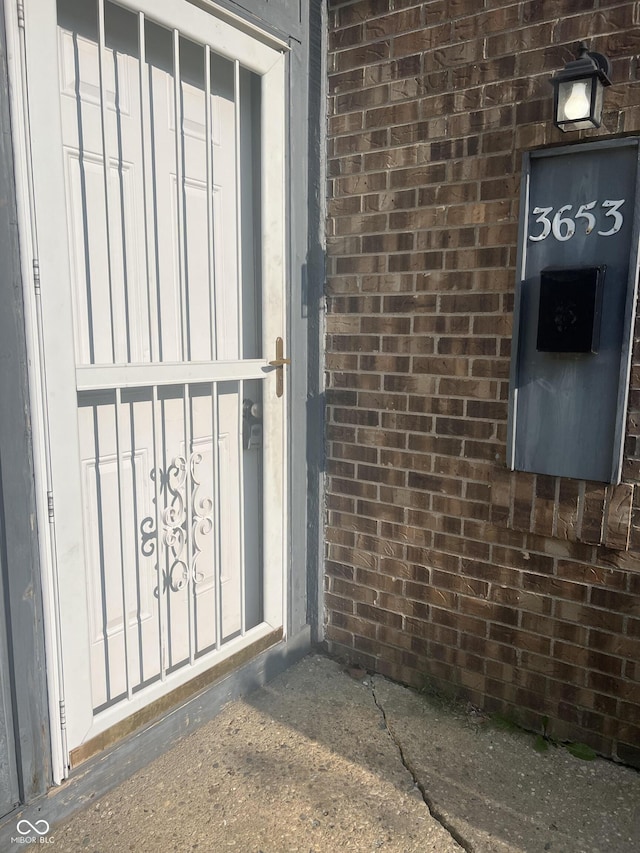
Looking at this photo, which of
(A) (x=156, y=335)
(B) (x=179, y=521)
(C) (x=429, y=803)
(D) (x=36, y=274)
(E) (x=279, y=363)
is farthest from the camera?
(E) (x=279, y=363)

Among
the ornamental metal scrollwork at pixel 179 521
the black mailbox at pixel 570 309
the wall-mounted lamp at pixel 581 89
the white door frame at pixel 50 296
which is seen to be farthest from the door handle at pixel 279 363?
the wall-mounted lamp at pixel 581 89

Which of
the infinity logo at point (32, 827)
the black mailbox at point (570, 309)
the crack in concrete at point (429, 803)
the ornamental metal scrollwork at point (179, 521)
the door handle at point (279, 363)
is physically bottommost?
the crack in concrete at point (429, 803)

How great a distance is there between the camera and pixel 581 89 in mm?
1920

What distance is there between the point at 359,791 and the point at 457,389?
1.49m

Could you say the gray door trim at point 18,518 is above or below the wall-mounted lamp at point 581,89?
below

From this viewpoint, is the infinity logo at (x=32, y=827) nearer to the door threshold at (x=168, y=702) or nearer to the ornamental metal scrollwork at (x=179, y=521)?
the door threshold at (x=168, y=702)

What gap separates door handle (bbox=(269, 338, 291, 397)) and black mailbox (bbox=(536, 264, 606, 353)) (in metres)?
1.03

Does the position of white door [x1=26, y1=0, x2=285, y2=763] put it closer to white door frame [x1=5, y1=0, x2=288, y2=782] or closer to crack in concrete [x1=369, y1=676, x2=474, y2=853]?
white door frame [x1=5, y1=0, x2=288, y2=782]

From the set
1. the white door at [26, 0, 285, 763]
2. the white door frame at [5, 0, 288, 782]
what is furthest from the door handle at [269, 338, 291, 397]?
the white door frame at [5, 0, 288, 782]

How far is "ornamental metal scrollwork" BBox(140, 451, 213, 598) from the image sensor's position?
7.47 feet

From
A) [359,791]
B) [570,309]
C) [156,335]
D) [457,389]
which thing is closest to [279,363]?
[156,335]

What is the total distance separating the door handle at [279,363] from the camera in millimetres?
2580

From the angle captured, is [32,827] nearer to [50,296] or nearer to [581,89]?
[50,296]

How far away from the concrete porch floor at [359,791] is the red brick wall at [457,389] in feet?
0.64
